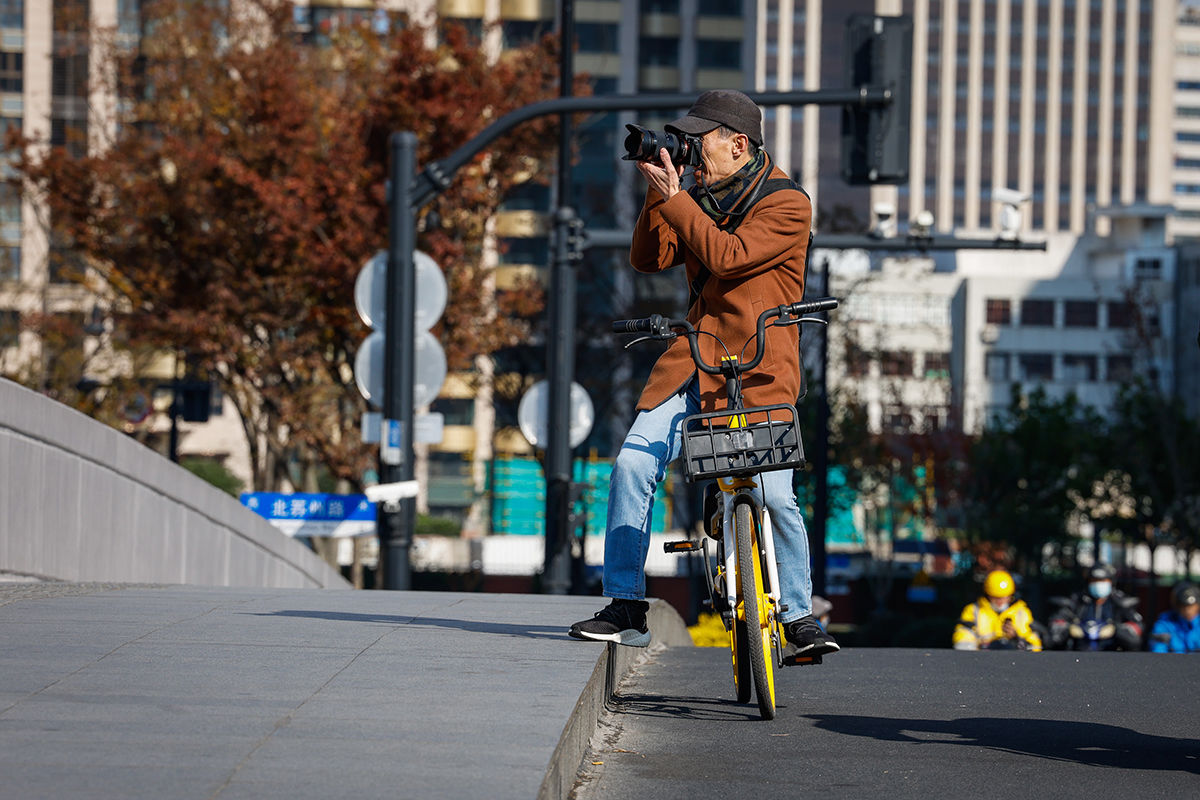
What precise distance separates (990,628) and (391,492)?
514 cm

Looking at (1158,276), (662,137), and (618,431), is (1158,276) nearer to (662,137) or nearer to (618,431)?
(618,431)

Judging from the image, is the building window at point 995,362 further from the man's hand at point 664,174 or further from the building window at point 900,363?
the man's hand at point 664,174

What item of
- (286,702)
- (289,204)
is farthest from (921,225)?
(286,702)

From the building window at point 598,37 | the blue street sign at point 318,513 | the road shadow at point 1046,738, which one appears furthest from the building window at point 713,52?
the road shadow at point 1046,738

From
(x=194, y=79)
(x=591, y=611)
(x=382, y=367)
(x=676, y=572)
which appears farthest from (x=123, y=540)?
(x=676, y=572)

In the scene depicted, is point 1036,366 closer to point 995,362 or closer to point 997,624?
point 995,362

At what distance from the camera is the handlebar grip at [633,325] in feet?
17.3

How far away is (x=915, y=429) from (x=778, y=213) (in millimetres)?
49360

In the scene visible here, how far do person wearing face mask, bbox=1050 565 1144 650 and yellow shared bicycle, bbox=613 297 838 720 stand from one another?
9.92m

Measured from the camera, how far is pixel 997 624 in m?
13.7

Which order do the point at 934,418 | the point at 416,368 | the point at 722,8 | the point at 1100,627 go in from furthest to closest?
the point at 722,8
the point at 934,418
the point at 1100,627
the point at 416,368

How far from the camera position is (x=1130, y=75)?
438 feet

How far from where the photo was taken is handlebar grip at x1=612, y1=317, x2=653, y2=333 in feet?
17.3

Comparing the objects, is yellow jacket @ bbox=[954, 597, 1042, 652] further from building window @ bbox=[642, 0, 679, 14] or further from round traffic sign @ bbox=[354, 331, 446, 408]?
building window @ bbox=[642, 0, 679, 14]
